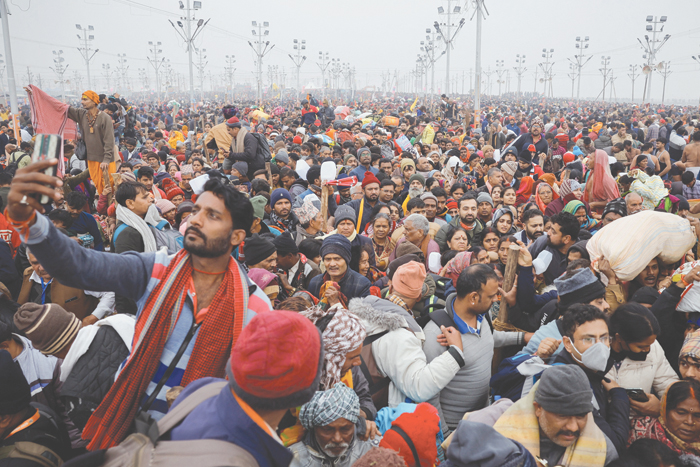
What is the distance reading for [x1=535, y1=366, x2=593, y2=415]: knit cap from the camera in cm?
217

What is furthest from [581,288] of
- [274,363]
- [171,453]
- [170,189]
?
[170,189]

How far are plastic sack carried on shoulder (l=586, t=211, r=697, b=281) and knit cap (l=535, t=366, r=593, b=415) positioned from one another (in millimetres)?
1912

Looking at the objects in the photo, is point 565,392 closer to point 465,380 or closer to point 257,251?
point 465,380

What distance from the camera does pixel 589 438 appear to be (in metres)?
2.26

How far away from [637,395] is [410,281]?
155cm

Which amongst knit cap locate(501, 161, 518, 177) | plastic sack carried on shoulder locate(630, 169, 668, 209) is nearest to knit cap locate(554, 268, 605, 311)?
plastic sack carried on shoulder locate(630, 169, 668, 209)

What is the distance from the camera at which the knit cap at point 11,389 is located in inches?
82.5

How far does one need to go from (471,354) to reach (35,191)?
244cm

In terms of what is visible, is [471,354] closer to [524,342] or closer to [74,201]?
[524,342]

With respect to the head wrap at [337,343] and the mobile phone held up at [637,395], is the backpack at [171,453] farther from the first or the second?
the mobile phone held up at [637,395]

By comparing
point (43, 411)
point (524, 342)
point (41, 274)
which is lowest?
point (524, 342)

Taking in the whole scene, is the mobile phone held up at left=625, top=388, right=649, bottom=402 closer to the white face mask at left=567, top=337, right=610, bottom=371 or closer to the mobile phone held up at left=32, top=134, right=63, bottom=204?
the white face mask at left=567, top=337, right=610, bottom=371

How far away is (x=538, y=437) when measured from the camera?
2283mm

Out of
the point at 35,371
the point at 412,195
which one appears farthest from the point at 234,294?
the point at 412,195
